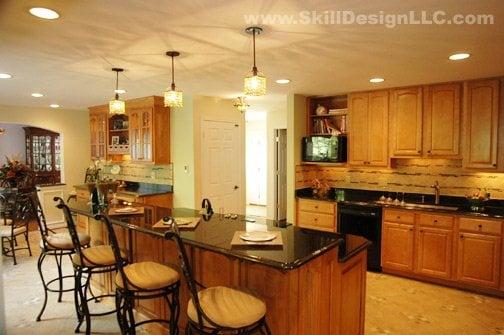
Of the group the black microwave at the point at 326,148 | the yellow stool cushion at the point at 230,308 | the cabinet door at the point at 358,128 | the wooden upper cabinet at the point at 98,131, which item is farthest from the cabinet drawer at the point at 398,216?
the wooden upper cabinet at the point at 98,131

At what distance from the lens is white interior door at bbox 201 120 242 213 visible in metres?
5.43

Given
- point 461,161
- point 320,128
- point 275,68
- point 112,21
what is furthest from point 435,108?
point 112,21

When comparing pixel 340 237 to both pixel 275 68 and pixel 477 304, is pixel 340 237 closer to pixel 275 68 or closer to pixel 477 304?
pixel 275 68

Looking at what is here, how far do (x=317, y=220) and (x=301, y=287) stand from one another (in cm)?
292

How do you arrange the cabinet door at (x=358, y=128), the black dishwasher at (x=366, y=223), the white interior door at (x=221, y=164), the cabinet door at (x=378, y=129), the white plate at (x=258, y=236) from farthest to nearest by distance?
the white interior door at (x=221, y=164), the cabinet door at (x=358, y=128), the cabinet door at (x=378, y=129), the black dishwasher at (x=366, y=223), the white plate at (x=258, y=236)

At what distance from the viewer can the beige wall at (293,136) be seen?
492cm

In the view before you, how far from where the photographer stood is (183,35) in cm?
243

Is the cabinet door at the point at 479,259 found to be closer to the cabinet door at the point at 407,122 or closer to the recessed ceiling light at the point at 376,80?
the cabinet door at the point at 407,122

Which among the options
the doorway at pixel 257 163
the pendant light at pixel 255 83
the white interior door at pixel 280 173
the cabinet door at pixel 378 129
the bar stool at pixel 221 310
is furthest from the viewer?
the doorway at pixel 257 163

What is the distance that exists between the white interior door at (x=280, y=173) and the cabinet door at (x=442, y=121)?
134 inches

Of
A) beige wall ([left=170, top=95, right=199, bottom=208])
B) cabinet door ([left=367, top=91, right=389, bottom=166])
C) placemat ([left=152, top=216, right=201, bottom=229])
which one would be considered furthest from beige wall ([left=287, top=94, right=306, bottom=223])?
placemat ([left=152, top=216, right=201, bottom=229])

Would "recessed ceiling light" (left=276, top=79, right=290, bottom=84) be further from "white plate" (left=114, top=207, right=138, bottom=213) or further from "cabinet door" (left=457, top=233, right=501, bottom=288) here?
"cabinet door" (left=457, top=233, right=501, bottom=288)

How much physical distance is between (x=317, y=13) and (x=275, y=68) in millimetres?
1355

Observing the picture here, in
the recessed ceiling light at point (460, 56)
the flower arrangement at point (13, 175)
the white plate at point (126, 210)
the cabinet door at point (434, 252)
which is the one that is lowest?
the cabinet door at point (434, 252)
